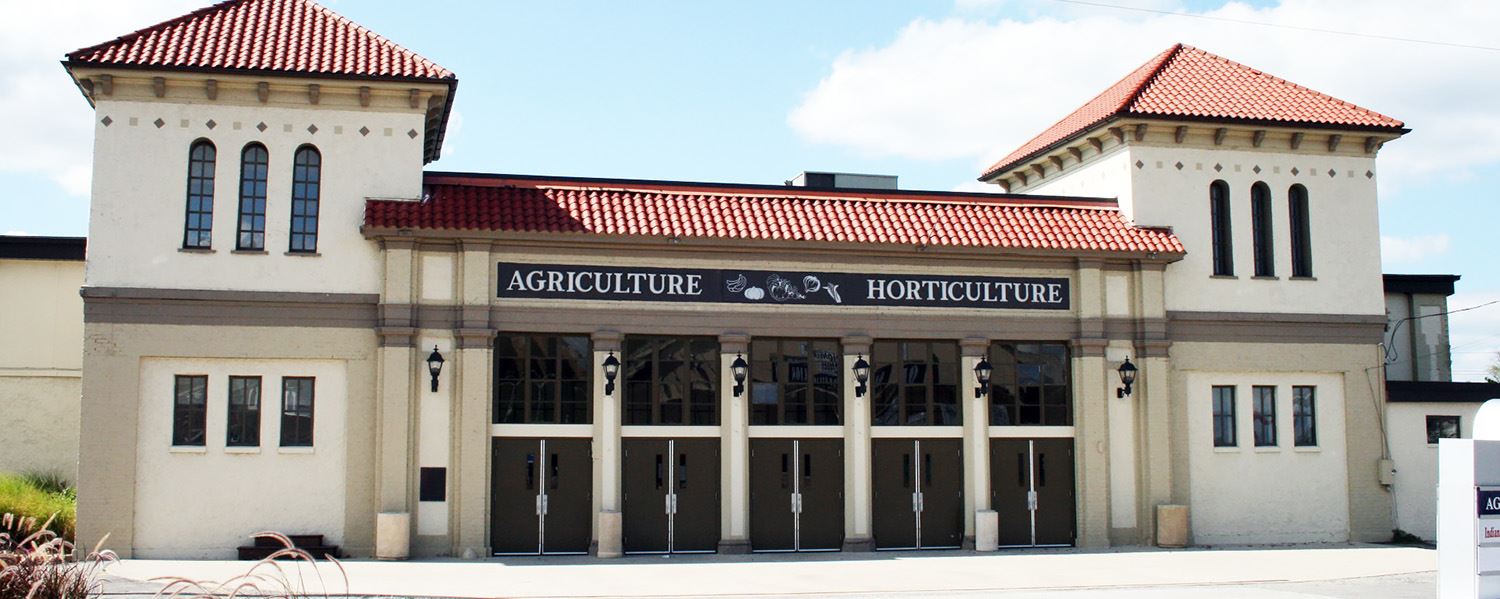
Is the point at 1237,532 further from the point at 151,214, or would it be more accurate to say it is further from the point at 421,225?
the point at 151,214

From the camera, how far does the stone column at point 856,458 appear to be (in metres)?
21.8

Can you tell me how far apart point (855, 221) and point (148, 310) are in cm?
1096

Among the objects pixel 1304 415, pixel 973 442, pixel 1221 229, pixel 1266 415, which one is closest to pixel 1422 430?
pixel 1304 415

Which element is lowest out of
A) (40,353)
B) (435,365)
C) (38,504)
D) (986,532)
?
(986,532)

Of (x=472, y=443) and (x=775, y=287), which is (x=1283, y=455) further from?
(x=472, y=443)

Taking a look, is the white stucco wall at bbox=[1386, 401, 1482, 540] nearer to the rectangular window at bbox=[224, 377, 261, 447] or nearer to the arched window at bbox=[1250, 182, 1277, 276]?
the arched window at bbox=[1250, 182, 1277, 276]

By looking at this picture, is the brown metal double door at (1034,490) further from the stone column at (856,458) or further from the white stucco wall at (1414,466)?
the white stucco wall at (1414,466)

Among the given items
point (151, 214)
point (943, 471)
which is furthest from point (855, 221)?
point (151, 214)

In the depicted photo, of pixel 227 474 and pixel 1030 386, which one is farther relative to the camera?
pixel 1030 386

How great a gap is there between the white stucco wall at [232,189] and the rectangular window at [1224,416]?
13866 mm

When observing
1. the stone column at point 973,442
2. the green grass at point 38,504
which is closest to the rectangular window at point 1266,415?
the stone column at point 973,442

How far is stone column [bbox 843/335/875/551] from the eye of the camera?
21781mm

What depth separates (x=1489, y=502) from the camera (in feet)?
45.2

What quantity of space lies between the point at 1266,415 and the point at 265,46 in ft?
58.3
